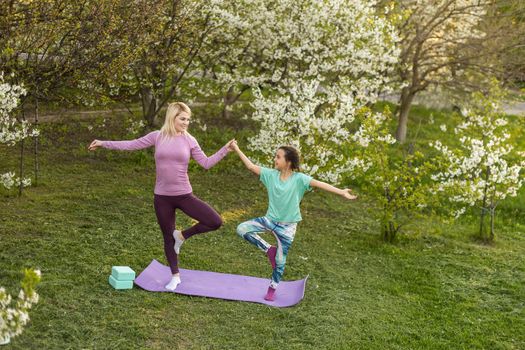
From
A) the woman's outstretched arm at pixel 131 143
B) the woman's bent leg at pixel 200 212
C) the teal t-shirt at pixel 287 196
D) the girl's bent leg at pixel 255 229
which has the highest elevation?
the woman's outstretched arm at pixel 131 143

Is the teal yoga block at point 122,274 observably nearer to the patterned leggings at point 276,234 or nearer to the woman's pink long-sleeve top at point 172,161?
the woman's pink long-sleeve top at point 172,161

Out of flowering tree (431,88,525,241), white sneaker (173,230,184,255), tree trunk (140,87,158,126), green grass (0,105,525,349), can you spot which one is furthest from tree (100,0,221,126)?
flowering tree (431,88,525,241)

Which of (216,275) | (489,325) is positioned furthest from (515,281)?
(216,275)

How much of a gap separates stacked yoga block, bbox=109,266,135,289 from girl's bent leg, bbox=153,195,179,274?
47 cm

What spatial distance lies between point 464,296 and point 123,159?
26.4 feet

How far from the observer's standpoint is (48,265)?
315 inches

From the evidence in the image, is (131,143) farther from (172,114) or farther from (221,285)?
(221,285)

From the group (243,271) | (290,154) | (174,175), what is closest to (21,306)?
(174,175)

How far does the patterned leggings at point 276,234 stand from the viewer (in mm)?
7520

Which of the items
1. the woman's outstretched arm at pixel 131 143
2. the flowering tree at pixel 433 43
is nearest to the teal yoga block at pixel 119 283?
the woman's outstretched arm at pixel 131 143

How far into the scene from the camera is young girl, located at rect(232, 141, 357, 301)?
7.46 m

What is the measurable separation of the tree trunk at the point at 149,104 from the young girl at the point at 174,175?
6810 mm

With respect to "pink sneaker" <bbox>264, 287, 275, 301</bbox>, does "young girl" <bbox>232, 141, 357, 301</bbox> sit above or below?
above

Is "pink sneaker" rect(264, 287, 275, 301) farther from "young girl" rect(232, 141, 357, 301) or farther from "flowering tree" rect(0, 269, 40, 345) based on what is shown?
"flowering tree" rect(0, 269, 40, 345)
